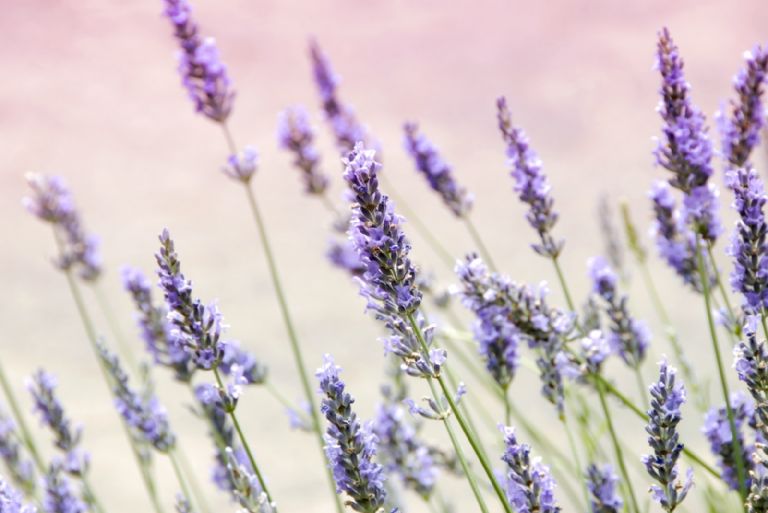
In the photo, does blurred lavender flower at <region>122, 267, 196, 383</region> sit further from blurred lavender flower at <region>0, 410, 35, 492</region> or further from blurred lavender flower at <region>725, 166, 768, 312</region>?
blurred lavender flower at <region>725, 166, 768, 312</region>

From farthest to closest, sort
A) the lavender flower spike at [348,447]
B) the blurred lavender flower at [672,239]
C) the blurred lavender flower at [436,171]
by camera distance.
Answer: the blurred lavender flower at [436,171], the blurred lavender flower at [672,239], the lavender flower spike at [348,447]

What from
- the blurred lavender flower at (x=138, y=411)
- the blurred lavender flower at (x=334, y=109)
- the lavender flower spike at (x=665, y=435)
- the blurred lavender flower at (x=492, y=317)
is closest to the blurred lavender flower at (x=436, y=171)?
the blurred lavender flower at (x=334, y=109)

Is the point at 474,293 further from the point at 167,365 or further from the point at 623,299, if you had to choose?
the point at 167,365

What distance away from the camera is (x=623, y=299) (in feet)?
10.4

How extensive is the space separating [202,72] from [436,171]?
0.91m

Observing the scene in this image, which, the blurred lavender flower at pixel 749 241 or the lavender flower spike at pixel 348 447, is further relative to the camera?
the blurred lavender flower at pixel 749 241

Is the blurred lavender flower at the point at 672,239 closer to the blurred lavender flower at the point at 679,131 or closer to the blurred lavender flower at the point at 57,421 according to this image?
the blurred lavender flower at the point at 679,131

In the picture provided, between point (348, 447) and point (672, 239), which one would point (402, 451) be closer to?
point (672, 239)

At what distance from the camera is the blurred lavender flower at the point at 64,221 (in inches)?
171

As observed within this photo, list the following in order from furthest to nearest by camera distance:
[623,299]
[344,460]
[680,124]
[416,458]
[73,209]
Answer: [73,209] < [416,458] < [623,299] < [680,124] < [344,460]

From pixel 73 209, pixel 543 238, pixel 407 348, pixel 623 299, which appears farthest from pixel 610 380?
pixel 73 209

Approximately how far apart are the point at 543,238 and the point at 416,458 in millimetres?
995

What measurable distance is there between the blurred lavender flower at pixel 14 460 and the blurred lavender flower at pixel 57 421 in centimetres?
36

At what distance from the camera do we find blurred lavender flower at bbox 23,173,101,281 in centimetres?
434
